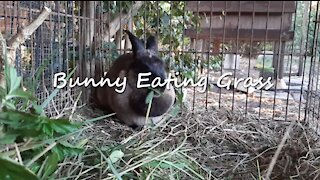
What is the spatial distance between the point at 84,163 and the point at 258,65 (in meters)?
0.46

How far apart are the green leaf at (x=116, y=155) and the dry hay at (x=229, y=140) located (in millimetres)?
107

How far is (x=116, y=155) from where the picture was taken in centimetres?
81

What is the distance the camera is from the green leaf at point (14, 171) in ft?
1.77

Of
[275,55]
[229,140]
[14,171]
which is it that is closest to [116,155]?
[14,171]

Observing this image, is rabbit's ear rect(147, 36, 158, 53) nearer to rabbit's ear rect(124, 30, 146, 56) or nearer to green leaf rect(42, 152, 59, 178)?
rabbit's ear rect(124, 30, 146, 56)

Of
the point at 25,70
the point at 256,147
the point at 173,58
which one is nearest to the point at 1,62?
the point at 25,70

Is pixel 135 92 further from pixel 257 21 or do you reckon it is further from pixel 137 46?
pixel 257 21

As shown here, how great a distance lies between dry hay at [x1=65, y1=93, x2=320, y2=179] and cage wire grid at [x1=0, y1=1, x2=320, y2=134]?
73mm

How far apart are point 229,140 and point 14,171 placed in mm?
852

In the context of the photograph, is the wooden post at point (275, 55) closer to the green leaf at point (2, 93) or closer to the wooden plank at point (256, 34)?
the wooden plank at point (256, 34)

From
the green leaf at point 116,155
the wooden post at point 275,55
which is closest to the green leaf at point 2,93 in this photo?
the green leaf at point 116,155

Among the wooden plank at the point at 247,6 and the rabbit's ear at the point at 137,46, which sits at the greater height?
the wooden plank at the point at 247,6

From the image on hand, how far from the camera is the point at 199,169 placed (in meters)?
0.95

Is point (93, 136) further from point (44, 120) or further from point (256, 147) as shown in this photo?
point (256, 147)
